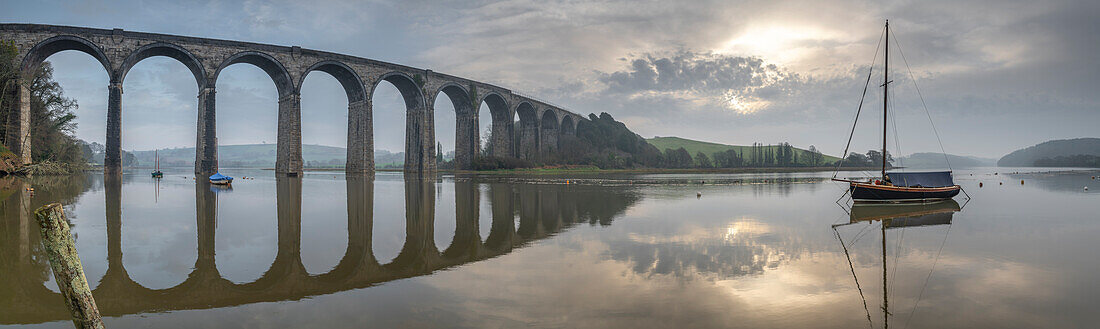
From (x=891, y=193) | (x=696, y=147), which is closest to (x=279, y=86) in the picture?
(x=891, y=193)

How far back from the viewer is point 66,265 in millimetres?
3738

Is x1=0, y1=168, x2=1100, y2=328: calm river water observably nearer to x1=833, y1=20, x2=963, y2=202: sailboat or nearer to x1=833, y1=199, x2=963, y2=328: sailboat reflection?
x1=833, y1=199, x2=963, y2=328: sailboat reflection

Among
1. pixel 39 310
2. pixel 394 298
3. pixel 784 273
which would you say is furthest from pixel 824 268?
pixel 39 310

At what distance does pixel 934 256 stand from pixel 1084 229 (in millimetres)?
8419

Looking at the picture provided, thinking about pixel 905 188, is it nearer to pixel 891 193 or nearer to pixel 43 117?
pixel 891 193

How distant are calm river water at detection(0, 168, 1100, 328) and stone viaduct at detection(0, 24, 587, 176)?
33.1 m

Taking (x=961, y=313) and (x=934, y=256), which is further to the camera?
(x=934, y=256)

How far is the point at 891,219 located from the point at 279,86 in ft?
169

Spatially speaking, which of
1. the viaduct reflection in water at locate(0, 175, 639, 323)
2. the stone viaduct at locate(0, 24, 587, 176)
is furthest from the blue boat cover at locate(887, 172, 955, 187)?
the stone viaduct at locate(0, 24, 587, 176)

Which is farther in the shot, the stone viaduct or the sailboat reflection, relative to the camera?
the stone viaduct

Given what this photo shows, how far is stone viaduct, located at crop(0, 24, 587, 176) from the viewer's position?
38.2 metres

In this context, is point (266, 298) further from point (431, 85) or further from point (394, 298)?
point (431, 85)

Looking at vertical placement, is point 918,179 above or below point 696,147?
below

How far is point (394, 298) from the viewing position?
6051 millimetres
